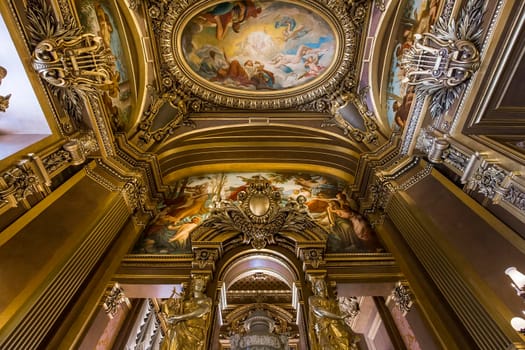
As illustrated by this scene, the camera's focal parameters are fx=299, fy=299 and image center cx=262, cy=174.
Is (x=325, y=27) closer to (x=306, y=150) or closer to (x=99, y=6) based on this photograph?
(x=306, y=150)

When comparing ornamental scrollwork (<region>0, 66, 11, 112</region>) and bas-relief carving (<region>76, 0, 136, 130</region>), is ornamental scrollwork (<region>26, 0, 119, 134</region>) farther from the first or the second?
bas-relief carving (<region>76, 0, 136, 130</region>)

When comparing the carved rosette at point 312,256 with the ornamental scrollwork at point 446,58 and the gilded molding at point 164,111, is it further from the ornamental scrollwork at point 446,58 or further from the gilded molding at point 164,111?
the gilded molding at point 164,111

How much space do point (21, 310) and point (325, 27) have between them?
31.0 ft

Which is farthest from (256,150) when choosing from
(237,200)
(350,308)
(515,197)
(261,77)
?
(515,197)

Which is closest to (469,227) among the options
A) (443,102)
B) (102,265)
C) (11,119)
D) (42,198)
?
(443,102)

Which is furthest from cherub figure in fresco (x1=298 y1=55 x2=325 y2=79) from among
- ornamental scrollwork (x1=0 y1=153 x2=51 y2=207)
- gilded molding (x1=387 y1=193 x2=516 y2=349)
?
ornamental scrollwork (x1=0 y1=153 x2=51 y2=207)

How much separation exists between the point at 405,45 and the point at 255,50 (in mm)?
4334

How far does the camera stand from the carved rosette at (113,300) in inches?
217

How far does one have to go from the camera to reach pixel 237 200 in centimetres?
830

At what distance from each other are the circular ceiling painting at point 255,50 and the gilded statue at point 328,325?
6.82 meters

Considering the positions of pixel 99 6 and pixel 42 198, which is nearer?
pixel 42 198

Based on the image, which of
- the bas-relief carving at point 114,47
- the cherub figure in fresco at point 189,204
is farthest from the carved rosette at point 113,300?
the bas-relief carving at point 114,47

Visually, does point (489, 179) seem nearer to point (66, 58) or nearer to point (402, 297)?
point (402, 297)

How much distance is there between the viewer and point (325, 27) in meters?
8.97
